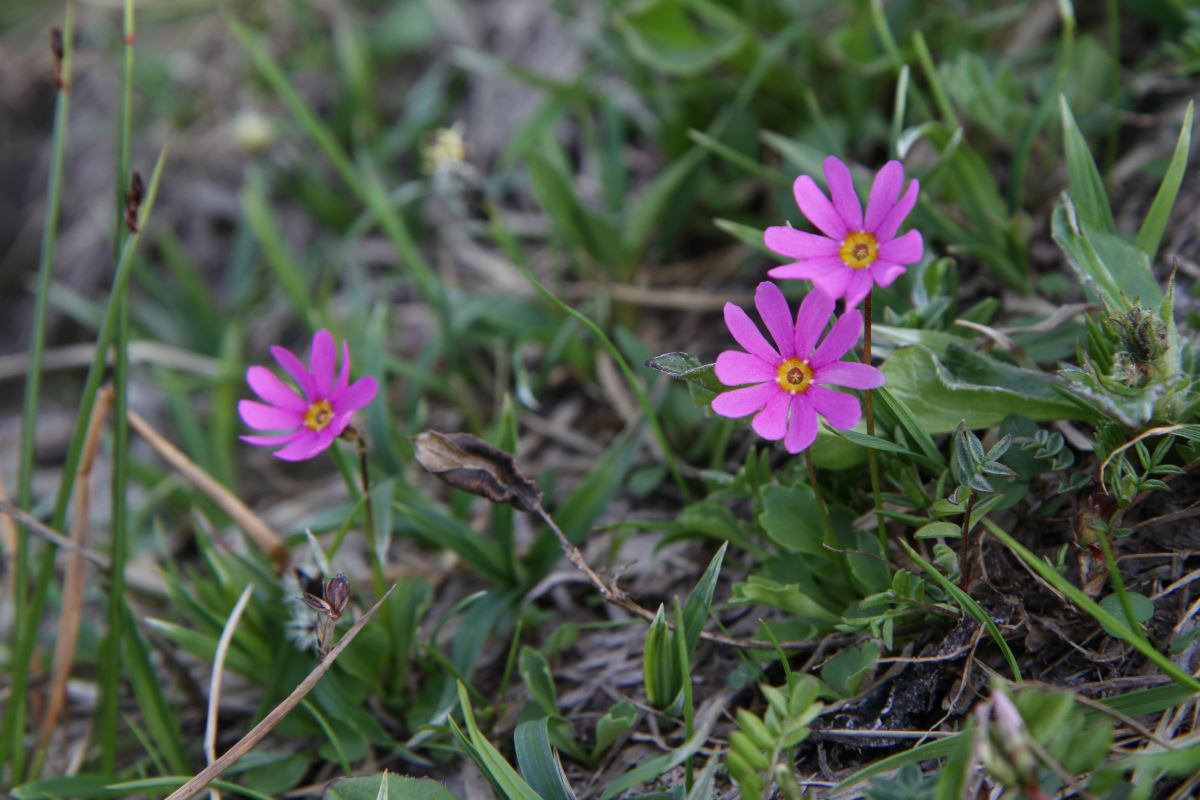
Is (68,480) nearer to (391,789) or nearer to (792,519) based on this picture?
(391,789)

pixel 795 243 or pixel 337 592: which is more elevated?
→ pixel 795 243

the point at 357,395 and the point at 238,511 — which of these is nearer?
the point at 357,395

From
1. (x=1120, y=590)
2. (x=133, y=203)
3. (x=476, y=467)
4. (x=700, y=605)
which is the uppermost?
(x=133, y=203)

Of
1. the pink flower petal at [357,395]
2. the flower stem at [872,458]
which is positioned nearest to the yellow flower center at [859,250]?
the flower stem at [872,458]

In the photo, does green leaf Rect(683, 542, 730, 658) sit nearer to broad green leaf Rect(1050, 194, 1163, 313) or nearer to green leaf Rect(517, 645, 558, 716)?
green leaf Rect(517, 645, 558, 716)

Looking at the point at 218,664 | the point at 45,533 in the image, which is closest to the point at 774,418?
the point at 218,664

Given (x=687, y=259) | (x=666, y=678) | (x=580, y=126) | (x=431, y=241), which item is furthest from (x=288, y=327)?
(x=666, y=678)

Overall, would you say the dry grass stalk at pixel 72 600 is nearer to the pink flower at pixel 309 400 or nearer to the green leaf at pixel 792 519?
the pink flower at pixel 309 400

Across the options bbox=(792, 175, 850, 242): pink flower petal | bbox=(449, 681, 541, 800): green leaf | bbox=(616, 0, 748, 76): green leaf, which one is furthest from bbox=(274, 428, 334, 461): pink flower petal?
bbox=(616, 0, 748, 76): green leaf
